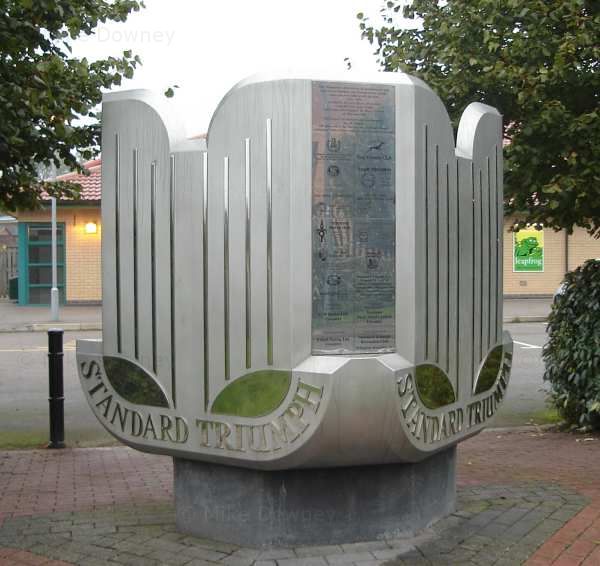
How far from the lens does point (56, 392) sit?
8.25m

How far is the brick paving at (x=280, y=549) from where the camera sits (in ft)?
15.4

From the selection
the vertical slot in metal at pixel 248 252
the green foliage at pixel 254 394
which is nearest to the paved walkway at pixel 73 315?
the green foliage at pixel 254 394

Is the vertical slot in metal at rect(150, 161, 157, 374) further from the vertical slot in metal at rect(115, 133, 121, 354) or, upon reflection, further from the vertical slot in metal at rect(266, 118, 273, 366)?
the vertical slot in metal at rect(266, 118, 273, 366)

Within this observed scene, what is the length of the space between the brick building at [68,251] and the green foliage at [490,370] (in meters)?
22.5

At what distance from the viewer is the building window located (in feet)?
90.2

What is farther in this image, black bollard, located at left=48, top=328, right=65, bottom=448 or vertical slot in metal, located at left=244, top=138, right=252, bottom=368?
black bollard, located at left=48, top=328, right=65, bottom=448

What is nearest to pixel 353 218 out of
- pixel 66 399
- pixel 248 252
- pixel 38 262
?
pixel 248 252

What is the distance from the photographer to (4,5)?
17.5ft

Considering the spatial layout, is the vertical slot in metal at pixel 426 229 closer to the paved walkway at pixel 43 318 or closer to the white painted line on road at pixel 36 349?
the white painted line on road at pixel 36 349

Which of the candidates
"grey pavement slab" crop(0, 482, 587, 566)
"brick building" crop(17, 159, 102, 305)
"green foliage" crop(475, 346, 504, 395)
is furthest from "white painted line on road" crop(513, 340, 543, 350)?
"brick building" crop(17, 159, 102, 305)

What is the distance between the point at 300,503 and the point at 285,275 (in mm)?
1300

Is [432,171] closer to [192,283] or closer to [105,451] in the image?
[192,283]

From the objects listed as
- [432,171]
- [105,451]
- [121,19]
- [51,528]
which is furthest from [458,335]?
[121,19]

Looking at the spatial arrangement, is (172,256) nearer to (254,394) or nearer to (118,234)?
(118,234)
